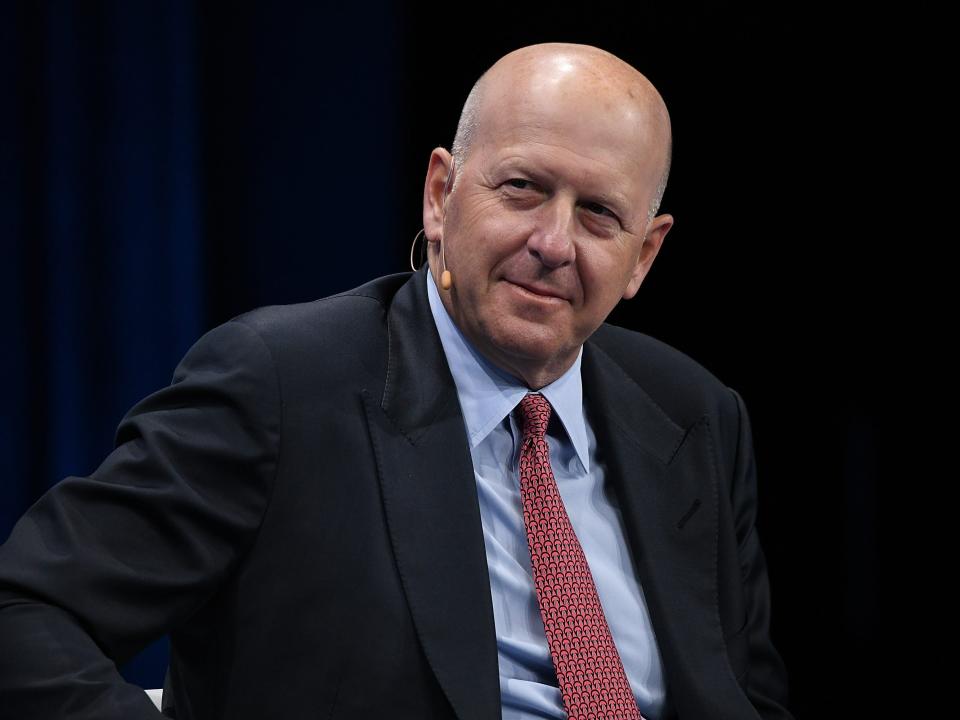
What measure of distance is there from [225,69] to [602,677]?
149cm

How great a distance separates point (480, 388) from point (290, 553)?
34 centimetres

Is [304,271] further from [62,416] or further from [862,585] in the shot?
[862,585]

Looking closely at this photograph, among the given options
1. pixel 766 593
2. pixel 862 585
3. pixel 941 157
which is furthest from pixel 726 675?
pixel 941 157

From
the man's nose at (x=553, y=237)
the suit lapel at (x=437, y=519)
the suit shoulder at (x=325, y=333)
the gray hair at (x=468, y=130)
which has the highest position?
the gray hair at (x=468, y=130)

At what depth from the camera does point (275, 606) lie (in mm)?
1333

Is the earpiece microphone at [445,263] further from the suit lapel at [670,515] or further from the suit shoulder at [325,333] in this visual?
the suit lapel at [670,515]

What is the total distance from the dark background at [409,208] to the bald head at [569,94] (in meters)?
0.91

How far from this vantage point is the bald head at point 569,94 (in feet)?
4.84

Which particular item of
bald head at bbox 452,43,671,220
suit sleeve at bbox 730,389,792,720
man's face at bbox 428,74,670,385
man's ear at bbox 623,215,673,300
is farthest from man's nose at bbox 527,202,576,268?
suit sleeve at bbox 730,389,792,720

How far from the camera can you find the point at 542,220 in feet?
4.83

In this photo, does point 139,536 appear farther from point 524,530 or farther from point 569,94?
point 569,94

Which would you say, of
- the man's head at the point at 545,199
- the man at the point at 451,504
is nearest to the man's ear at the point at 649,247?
the man at the point at 451,504

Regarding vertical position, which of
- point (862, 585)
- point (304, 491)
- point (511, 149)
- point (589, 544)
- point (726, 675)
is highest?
point (511, 149)

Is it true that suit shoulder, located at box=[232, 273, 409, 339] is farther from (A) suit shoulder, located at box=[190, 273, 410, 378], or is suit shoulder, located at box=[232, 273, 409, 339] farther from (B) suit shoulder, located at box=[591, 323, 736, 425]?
(B) suit shoulder, located at box=[591, 323, 736, 425]
